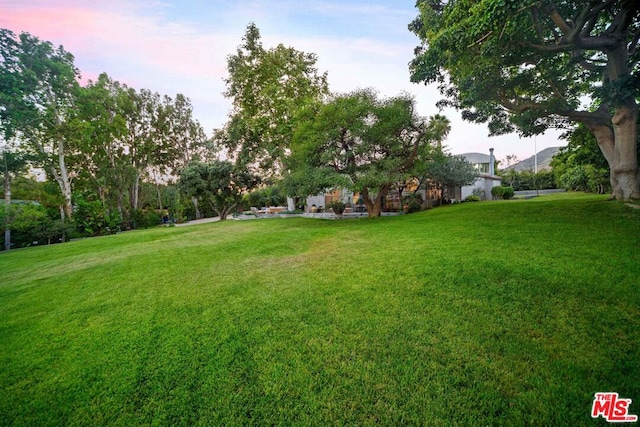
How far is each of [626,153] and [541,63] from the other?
390 cm

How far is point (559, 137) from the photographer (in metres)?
10.7

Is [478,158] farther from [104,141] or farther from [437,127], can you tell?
[104,141]

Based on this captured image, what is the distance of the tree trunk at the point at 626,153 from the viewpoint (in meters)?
7.09

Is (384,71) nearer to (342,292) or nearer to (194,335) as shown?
(342,292)

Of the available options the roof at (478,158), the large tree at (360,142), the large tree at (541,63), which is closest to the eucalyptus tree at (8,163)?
the large tree at (360,142)

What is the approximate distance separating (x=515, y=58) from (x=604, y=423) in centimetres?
947

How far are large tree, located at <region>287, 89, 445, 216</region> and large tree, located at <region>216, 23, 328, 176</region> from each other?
4532mm

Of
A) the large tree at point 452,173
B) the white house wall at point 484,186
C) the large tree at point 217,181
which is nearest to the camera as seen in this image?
the large tree at point 452,173

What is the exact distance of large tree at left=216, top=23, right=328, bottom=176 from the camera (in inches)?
641

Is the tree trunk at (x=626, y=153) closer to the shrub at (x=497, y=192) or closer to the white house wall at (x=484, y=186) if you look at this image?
the white house wall at (x=484, y=186)

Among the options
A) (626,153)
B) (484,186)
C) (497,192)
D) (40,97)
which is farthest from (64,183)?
(497,192)

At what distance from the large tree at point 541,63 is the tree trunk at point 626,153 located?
0.02 metres

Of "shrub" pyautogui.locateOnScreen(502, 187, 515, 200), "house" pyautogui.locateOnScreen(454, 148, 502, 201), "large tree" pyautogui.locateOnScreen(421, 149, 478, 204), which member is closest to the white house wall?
"house" pyautogui.locateOnScreen(454, 148, 502, 201)

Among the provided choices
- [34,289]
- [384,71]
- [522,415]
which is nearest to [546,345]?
[522,415]
